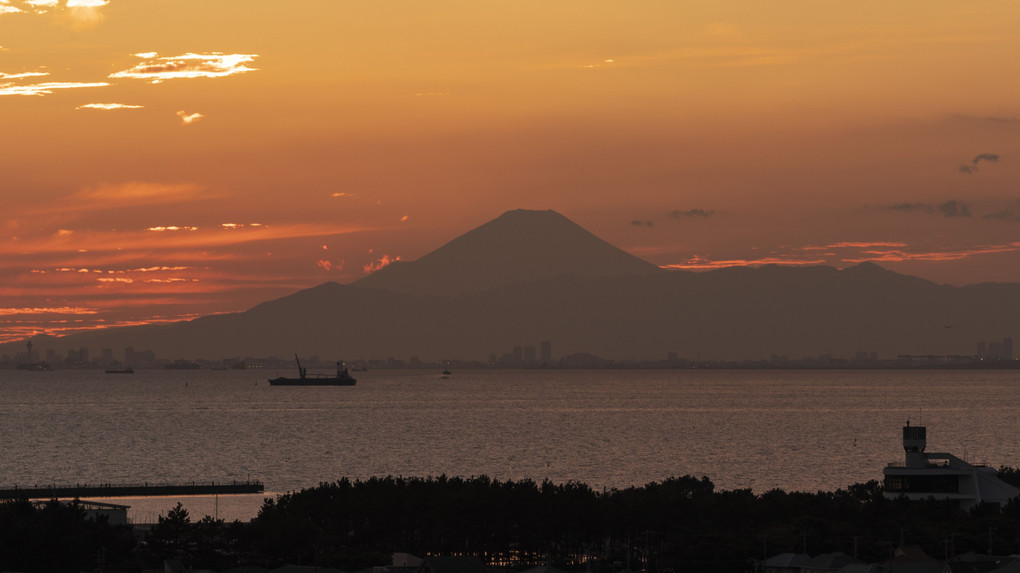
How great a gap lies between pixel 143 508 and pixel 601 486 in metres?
52.7

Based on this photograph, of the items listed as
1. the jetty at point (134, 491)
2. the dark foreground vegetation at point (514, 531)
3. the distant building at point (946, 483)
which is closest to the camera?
the dark foreground vegetation at point (514, 531)

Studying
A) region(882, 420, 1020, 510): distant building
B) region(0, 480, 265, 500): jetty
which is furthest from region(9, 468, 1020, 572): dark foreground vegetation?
region(0, 480, 265, 500): jetty

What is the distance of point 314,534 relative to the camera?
87938mm

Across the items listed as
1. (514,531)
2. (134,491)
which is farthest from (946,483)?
(134,491)

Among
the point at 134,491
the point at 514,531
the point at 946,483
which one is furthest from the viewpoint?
the point at 134,491

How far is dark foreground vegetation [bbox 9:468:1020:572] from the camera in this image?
270 feet

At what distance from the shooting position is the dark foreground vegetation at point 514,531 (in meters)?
82.4

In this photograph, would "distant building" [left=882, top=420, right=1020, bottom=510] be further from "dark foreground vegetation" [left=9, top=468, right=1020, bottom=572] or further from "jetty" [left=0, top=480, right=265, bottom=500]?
"jetty" [left=0, top=480, right=265, bottom=500]

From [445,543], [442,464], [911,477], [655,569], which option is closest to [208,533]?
[445,543]

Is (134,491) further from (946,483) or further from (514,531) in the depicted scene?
(946,483)

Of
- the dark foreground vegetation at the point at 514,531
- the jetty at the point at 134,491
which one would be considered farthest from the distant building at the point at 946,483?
the jetty at the point at 134,491

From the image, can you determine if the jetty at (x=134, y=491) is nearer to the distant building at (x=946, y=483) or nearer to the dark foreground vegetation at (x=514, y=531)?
the dark foreground vegetation at (x=514, y=531)

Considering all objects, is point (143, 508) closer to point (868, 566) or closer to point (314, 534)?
point (314, 534)

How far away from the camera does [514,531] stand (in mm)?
91875
